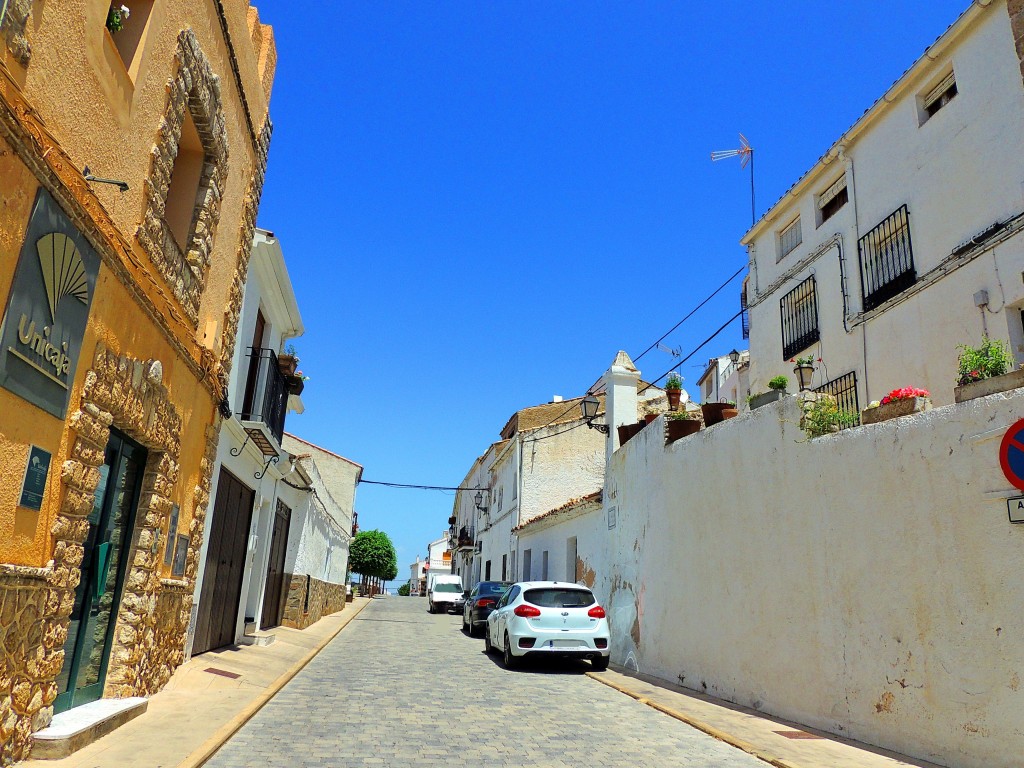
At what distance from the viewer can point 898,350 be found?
40.2 feet

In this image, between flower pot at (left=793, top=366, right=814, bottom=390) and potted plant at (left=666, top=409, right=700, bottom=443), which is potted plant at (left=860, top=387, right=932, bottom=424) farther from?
potted plant at (left=666, top=409, right=700, bottom=443)

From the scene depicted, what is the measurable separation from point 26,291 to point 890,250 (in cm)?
1298

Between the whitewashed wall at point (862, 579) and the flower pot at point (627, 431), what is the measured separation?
2.83 meters

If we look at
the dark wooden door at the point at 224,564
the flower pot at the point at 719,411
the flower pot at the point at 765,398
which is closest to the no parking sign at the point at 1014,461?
the flower pot at the point at 765,398

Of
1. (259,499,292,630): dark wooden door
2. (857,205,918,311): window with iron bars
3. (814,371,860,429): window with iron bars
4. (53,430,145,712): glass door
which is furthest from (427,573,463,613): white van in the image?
(53,430,145,712): glass door

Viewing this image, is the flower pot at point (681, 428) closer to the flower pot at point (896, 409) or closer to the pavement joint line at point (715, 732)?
the pavement joint line at point (715, 732)

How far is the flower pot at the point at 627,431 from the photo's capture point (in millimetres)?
13893

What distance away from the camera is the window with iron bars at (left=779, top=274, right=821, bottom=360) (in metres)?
15.1

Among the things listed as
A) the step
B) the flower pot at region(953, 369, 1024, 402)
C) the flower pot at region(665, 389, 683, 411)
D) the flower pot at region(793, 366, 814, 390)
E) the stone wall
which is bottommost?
the step

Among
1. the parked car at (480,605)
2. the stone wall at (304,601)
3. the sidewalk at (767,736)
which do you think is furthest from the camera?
the parked car at (480,605)

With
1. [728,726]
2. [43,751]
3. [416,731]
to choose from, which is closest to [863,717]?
[728,726]

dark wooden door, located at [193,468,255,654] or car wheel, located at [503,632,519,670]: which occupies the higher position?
dark wooden door, located at [193,468,255,654]

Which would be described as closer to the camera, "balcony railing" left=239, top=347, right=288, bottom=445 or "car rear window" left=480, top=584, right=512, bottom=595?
"balcony railing" left=239, top=347, right=288, bottom=445

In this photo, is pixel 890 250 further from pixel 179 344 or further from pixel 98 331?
pixel 98 331
